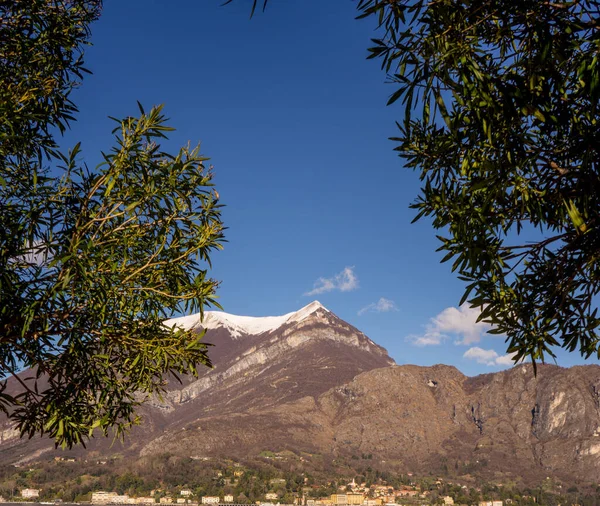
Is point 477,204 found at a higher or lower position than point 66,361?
higher

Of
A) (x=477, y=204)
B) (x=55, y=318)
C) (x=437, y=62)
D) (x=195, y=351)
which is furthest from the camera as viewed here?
(x=477, y=204)

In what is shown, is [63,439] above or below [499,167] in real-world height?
below

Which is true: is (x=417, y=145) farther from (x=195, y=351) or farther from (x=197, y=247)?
(x=195, y=351)

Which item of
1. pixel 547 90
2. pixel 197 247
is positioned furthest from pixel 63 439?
pixel 547 90

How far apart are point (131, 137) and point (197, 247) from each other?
195cm

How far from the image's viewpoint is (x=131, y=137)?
8.30 meters

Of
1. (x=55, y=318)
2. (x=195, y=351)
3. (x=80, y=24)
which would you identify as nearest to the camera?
(x=55, y=318)

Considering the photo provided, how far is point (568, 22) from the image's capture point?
24.8 ft

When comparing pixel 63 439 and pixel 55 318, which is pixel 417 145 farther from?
pixel 63 439

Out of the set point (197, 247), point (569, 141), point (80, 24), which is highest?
point (80, 24)

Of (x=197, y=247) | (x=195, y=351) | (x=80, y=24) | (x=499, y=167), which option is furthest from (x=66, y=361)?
(x=499, y=167)

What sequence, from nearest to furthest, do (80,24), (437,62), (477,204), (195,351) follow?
(437,62), (195,351), (477,204), (80,24)

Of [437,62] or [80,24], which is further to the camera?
[80,24]

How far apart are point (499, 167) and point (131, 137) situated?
17.2 ft
